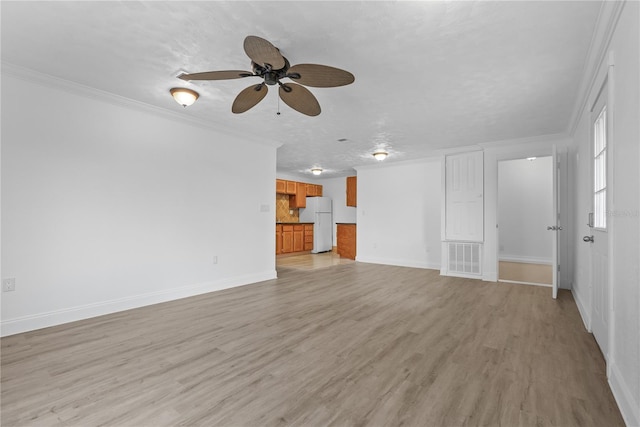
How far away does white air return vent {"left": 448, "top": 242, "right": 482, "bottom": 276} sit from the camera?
216 inches

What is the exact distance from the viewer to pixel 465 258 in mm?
5625

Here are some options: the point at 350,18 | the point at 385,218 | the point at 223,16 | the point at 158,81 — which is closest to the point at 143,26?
the point at 223,16

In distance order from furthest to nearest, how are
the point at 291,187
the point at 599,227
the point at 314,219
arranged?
the point at 314,219, the point at 291,187, the point at 599,227

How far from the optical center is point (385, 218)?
24.1 ft

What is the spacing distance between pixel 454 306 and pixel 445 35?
9.97 feet

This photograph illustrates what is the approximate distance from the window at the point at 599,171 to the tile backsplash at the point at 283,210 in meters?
7.66

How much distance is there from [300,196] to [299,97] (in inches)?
273

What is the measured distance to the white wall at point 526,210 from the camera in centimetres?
707

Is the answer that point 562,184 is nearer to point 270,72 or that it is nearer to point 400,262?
point 400,262

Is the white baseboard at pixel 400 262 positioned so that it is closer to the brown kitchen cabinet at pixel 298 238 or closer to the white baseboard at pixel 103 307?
the brown kitchen cabinet at pixel 298 238

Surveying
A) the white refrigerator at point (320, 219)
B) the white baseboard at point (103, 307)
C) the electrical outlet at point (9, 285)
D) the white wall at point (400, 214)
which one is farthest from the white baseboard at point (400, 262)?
the electrical outlet at point (9, 285)

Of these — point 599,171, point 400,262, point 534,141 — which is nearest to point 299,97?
point 599,171

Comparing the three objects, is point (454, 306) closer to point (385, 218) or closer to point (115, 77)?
point (385, 218)

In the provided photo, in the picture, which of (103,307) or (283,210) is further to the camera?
→ (283,210)
